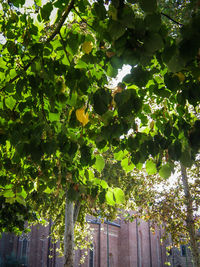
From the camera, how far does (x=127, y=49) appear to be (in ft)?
5.45

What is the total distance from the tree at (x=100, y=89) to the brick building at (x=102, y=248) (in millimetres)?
13069

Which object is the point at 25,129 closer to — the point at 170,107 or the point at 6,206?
the point at 170,107

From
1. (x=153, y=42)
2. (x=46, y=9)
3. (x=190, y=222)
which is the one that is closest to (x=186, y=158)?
(x=153, y=42)

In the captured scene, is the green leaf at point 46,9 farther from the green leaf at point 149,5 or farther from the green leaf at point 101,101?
the green leaf at point 149,5

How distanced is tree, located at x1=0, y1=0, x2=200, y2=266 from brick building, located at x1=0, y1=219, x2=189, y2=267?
13069 millimetres

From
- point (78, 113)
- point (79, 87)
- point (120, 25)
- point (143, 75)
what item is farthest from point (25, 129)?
point (120, 25)

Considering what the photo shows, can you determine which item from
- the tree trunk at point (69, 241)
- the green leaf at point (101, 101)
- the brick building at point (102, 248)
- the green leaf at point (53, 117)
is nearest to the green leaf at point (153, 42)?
the green leaf at point (101, 101)

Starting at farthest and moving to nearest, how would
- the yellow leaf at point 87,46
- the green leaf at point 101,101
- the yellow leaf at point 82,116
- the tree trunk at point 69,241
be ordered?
the tree trunk at point 69,241 < the yellow leaf at point 82,116 < the yellow leaf at point 87,46 < the green leaf at point 101,101

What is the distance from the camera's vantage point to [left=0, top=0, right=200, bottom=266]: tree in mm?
1638

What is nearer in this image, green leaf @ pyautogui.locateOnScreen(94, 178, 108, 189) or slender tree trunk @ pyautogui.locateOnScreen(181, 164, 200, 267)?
green leaf @ pyautogui.locateOnScreen(94, 178, 108, 189)

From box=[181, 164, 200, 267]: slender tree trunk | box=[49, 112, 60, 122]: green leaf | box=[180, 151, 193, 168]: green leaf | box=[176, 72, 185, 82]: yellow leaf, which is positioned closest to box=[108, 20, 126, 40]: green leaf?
box=[176, 72, 185, 82]: yellow leaf

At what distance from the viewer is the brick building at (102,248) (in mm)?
23984

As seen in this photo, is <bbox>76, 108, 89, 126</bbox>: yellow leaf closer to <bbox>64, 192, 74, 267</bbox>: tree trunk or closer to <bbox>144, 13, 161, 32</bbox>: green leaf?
<bbox>144, 13, 161, 32</bbox>: green leaf

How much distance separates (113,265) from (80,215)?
Result: 2037 cm
